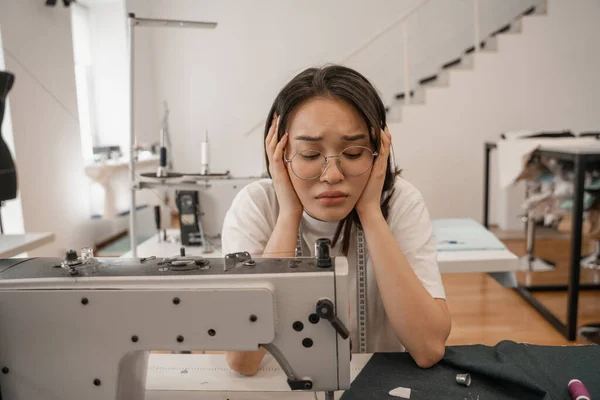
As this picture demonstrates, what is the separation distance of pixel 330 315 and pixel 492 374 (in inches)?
11.3

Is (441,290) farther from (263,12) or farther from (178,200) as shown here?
(263,12)

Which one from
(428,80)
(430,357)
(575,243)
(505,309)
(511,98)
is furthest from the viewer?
(428,80)

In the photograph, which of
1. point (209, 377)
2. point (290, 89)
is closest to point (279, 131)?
point (290, 89)

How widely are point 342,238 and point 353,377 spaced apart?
0.36m

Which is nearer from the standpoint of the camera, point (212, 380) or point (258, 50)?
point (212, 380)

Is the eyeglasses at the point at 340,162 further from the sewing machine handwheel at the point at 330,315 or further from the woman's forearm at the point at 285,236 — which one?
the sewing machine handwheel at the point at 330,315

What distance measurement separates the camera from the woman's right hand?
0.97 m

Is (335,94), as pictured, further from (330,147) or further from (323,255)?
(323,255)

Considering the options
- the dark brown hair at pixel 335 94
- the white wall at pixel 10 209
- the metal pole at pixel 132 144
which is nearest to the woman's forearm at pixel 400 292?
the dark brown hair at pixel 335 94

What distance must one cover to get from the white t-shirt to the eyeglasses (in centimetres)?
20

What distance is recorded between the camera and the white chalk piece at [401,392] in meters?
0.72

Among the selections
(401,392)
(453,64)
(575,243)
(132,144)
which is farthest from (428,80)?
(401,392)

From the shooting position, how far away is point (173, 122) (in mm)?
5730

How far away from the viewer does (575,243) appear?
2240 millimetres
